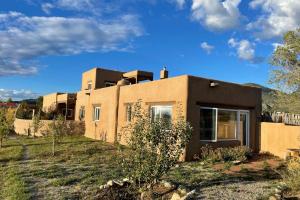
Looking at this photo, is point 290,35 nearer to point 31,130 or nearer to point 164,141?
point 164,141

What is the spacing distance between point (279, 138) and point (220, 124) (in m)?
3.66

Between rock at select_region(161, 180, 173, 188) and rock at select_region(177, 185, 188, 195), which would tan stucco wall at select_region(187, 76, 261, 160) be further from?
rock at select_region(177, 185, 188, 195)

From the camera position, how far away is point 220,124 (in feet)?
59.9

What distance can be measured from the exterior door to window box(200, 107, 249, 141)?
10 centimetres

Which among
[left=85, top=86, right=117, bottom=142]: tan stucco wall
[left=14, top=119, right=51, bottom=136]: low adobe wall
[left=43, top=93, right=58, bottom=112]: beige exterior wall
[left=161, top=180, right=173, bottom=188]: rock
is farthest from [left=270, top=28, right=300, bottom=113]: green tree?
[left=43, top=93, right=58, bottom=112]: beige exterior wall

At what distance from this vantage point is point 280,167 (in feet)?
49.9

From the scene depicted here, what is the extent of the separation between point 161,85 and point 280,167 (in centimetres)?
753

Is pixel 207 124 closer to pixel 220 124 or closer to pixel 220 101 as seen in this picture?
pixel 220 124

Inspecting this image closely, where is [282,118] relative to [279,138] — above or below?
above

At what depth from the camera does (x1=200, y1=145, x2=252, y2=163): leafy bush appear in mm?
16422

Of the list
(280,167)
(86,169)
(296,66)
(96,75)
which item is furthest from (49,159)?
(96,75)

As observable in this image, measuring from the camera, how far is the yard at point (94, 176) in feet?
34.4

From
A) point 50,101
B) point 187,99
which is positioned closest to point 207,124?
point 187,99

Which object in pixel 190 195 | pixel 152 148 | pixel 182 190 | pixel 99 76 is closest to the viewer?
pixel 152 148
